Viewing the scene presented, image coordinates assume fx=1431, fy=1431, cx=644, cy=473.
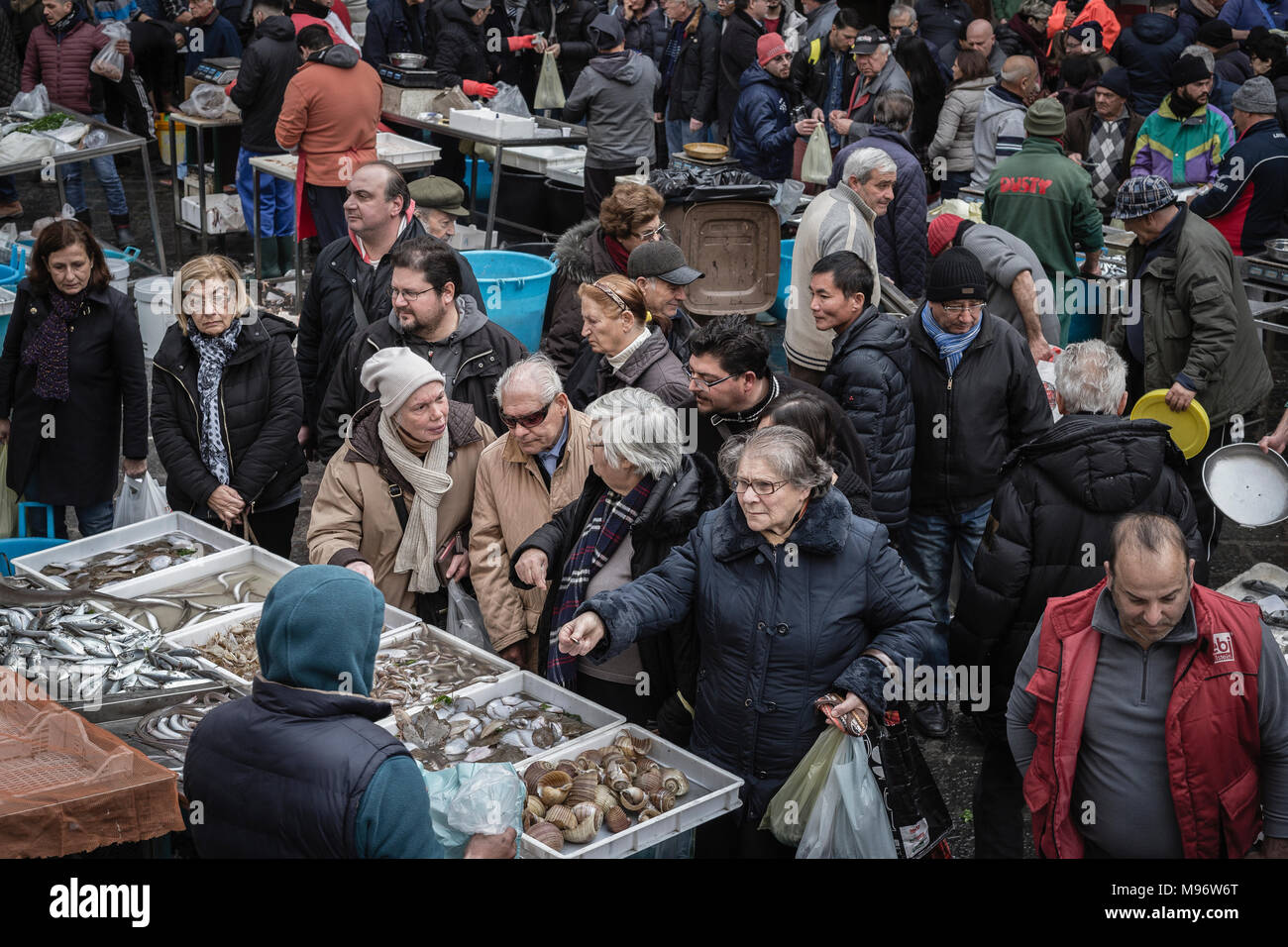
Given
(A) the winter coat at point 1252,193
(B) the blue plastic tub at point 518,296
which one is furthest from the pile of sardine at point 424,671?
(A) the winter coat at point 1252,193

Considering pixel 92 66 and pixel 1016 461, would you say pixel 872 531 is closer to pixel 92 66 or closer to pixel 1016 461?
pixel 1016 461

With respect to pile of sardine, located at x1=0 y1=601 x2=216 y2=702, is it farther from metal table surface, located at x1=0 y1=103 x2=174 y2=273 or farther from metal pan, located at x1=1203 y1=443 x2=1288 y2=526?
metal table surface, located at x1=0 y1=103 x2=174 y2=273

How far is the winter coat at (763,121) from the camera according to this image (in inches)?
414

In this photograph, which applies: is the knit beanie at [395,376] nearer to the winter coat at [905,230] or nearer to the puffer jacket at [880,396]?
the puffer jacket at [880,396]

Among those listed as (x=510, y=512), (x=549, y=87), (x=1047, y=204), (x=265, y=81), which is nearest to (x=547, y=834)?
(x=510, y=512)

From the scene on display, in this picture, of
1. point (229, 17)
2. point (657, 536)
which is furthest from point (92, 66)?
point (657, 536)

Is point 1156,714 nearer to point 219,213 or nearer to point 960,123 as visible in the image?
point 960,123

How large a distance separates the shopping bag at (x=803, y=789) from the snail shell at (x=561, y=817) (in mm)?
558

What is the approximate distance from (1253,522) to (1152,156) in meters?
4.38

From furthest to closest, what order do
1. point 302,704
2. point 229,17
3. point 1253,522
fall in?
point 229,17
point 1253,522
point 302,704

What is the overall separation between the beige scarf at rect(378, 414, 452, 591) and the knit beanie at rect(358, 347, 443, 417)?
99mm

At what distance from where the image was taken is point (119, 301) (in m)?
5.90

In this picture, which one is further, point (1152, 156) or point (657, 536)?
point (1152, 156)

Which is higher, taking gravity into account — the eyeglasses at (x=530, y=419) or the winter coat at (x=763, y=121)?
the winter coat at (x=763, y=121)
